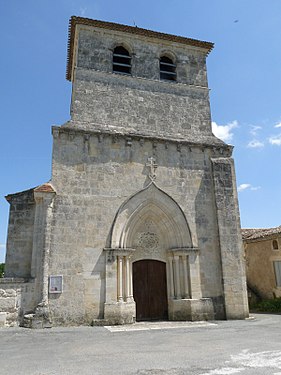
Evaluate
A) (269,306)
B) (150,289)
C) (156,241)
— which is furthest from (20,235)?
(269,306)

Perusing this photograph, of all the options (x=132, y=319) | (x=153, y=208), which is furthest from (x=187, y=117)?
(x=132, y=319)

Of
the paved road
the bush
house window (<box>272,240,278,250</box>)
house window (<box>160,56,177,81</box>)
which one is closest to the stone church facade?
house window (<box>160,56,177,81</box>)

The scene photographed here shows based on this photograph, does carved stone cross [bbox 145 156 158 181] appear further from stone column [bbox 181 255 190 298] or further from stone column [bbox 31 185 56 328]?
stone column [bbox 31 185 56 328]

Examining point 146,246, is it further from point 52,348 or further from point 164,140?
point 52,348

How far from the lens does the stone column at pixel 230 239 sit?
9.98 metres

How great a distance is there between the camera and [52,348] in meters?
5.77

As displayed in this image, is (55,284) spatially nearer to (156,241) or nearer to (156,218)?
(156,241)

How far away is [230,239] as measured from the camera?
415 inches

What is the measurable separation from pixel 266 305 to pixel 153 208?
6.77 m

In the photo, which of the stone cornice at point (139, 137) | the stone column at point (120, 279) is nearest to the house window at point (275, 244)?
the stone cornice at point (139, 137)

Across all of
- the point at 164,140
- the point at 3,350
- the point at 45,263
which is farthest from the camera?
the point at 164,140

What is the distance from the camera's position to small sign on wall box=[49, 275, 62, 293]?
28.6 ft

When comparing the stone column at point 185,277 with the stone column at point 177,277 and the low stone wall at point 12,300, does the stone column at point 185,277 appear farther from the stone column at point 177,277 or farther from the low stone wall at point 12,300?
the low stone wall at point 12,300

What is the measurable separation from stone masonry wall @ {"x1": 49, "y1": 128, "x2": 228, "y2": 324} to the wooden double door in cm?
137
